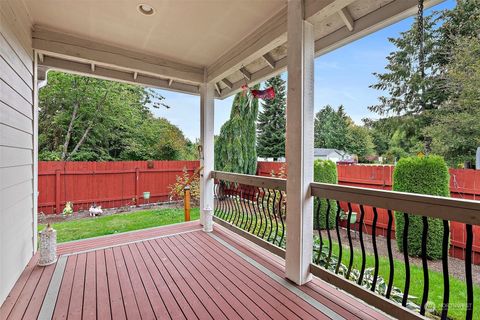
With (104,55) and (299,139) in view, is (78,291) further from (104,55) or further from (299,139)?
(104,55)

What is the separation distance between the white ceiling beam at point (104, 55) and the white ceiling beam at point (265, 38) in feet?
1.79

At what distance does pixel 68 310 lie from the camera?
1.78m

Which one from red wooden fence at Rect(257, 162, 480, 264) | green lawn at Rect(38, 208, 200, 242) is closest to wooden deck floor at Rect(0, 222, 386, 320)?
green lawn at Rect(38, 208, 200, 242)

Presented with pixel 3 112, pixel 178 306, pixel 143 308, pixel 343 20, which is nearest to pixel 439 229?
pixel 343 20

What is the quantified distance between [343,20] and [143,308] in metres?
2.94

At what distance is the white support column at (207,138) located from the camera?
378 cm

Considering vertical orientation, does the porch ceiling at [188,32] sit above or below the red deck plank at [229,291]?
above

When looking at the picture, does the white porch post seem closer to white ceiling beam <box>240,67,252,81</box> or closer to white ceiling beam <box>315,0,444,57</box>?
white ceiling beam <box>315,0,444,57</box>

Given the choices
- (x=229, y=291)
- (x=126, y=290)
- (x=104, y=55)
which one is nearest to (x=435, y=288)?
(x=229, y=291)

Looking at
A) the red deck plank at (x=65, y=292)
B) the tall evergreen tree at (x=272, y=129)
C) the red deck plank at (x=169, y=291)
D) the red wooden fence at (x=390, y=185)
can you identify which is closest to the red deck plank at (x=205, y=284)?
the red deck plank at (x=169, y=291)

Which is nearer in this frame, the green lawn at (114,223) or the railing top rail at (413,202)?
the railing top rail at (413,202)

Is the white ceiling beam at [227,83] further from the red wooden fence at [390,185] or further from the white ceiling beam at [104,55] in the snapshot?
the red wooden fence at [390,185]

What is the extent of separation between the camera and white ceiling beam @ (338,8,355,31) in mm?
2001

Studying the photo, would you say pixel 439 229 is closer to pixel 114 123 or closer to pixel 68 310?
pixel 68 310
